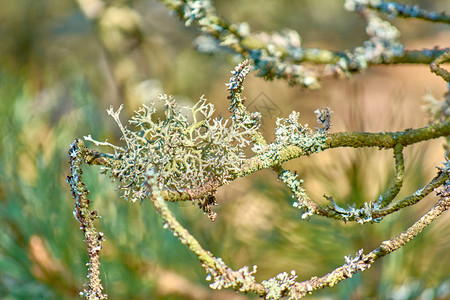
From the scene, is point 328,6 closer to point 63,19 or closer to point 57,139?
point 63,19

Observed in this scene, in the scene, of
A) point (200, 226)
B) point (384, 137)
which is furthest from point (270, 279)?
point (200, 226)

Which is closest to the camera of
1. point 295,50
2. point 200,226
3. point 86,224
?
point 86,224

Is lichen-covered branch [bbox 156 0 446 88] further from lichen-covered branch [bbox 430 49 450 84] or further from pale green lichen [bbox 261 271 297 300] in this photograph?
pale green lichen [bbox 261 271 297 300]

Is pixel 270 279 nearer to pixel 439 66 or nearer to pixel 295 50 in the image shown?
pixel 439 66

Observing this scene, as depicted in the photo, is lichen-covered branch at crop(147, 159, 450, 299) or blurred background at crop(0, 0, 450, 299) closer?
lichen-covered branch at crop(147, 159, 450, 299)

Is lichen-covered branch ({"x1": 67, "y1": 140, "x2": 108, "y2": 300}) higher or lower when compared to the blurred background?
lower

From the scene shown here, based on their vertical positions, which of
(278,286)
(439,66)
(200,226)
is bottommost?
(278,286)

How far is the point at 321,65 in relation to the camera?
0.53m

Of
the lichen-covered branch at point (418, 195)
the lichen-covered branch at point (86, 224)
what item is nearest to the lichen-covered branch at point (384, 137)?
the lichen-covered branch at point (418, 195)

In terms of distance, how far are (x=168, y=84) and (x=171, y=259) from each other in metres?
0.84

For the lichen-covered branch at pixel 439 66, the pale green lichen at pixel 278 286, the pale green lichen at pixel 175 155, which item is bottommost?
the pale green lichen at pixel 278 286

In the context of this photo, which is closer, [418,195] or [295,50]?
[418,195]

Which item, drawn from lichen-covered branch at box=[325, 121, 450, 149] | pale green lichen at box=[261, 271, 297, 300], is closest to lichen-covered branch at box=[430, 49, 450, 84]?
lichen-covered branch at box=[325, 121, 450, 149]

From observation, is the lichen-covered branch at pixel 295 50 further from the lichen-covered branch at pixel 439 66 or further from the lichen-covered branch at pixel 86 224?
the lichen-covered branch at pixel 86 224
